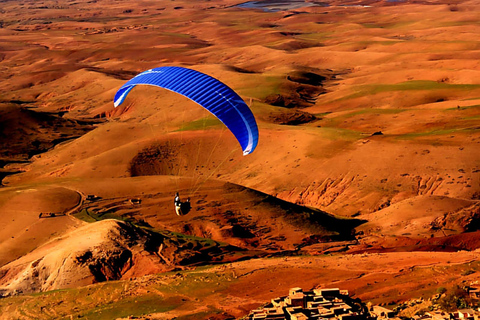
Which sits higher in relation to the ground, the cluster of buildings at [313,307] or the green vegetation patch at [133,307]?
the cluster of buildings at [313,307]

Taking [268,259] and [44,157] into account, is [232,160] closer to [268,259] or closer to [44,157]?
[44,157]

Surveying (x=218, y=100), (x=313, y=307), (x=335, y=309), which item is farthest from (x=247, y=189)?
(x=335, y=309)

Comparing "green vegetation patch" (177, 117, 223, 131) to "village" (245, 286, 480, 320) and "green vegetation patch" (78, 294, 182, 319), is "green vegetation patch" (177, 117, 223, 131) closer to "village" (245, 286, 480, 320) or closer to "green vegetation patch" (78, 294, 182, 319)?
"green vegetation patch" (78, 294, 182, 319)

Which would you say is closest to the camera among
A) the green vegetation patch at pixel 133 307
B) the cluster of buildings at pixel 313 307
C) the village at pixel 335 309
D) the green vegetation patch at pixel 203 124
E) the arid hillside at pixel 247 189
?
the village at pixel 335 309

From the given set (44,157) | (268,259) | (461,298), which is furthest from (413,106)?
(461,298)

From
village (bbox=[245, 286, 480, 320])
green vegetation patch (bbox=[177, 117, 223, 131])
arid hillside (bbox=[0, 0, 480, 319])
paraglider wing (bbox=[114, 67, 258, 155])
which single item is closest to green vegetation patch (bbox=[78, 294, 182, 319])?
arid hillside (bbox=[0, 0, 480, 319])

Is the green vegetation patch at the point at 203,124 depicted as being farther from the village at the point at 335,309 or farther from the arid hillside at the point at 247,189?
the village at the point at 335,309

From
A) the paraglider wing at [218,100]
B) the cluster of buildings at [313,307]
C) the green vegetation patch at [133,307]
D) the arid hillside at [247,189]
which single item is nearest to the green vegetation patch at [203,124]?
the arid hillside at [247,189]
